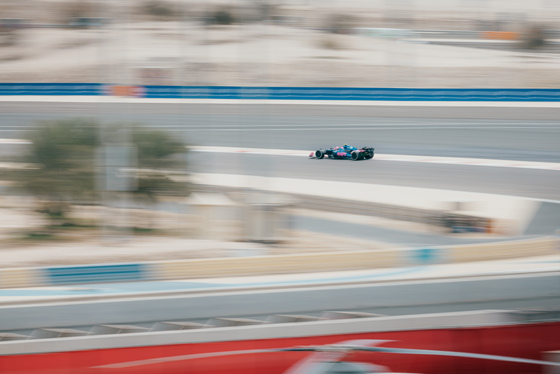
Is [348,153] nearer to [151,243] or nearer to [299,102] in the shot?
[151,243]

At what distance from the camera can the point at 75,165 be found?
859 cm

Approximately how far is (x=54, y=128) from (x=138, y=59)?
12453 millimetres

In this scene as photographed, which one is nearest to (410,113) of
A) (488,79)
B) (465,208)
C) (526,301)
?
(488,79)

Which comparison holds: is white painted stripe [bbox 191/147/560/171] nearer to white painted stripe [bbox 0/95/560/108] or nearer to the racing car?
the racing car

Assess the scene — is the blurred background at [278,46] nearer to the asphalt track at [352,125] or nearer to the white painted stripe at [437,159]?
the asphalt track at [352,125]

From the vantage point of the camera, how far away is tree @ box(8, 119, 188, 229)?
27.9 ft

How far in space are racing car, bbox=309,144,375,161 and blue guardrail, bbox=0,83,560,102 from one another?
18.5ft

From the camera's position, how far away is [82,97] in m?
18.1

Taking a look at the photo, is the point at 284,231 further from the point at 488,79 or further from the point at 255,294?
the point at 488,79

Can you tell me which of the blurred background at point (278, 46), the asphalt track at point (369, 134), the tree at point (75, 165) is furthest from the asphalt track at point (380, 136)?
the blurred background at point (278, 46)

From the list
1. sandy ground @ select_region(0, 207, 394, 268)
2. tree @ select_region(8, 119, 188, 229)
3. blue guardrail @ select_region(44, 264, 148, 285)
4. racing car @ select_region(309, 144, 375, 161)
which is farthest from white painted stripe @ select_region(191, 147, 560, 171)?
blue guardrail @ select_region(44, 264, 148, 285)

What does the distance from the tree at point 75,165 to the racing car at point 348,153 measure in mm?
4706

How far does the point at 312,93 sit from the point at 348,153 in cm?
639

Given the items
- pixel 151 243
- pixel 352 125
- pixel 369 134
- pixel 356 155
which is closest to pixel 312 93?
pixel 352 125
